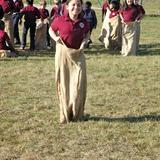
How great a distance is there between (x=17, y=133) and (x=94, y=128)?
1.15 meters

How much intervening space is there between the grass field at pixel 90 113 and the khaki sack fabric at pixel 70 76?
39 centimetres

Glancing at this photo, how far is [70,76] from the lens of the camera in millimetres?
8609

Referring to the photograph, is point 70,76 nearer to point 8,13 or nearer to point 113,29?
point 8,13

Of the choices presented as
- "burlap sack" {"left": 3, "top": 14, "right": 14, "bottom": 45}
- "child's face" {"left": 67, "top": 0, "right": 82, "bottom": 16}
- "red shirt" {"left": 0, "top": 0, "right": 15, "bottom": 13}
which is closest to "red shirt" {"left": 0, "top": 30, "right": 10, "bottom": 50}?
"red shirt" {"left": 0, "top": 0, "right": 15, "bottom": 13}

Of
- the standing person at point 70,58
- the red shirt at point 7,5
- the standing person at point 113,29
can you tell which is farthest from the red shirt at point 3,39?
the standing person at point 70,58

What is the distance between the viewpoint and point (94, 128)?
8.63 meters

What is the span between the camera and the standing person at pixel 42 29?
60.2 ft

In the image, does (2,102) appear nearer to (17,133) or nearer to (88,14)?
(17,133)

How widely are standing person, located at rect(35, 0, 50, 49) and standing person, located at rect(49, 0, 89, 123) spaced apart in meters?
9.79

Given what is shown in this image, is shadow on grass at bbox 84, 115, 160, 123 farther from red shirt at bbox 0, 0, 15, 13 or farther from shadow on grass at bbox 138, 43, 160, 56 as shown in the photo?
red shirt at bbox 0, 0, 15, 13

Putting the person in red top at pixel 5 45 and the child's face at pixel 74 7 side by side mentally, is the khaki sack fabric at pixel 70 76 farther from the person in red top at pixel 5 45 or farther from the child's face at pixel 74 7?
the person in red top at pixel 5 45

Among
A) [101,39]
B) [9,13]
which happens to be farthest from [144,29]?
[9,13]

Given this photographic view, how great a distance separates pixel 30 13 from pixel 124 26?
2889 mm

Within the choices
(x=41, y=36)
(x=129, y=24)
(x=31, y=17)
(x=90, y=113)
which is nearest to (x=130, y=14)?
(x=129, y=24)
